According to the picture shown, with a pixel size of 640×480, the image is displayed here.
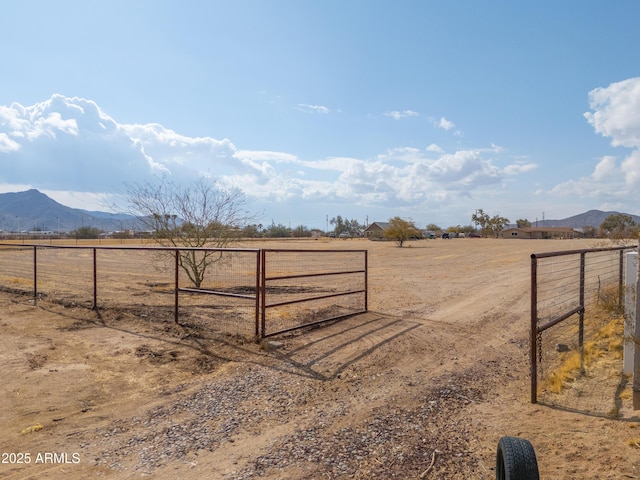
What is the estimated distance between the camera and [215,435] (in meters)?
4.41

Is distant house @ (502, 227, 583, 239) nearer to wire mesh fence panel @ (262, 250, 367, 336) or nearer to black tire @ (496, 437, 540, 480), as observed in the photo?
wire mesh fence panel @ (262, 250, 367, 336)

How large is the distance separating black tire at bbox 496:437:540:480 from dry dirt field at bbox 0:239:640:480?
755mm

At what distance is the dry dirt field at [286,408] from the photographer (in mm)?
3846

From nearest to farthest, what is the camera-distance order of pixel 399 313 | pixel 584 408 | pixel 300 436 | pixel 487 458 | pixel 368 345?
pixel 487 458 → pixel 300 436 → pixel 584 408 → pixel 368 345 → pixel 399 313

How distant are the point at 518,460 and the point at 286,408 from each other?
2765mm

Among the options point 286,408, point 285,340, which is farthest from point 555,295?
point 286,408

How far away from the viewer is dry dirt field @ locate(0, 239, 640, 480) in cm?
385

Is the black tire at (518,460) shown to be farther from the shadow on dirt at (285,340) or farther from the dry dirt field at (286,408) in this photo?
the shadow on dirt at (285,340)

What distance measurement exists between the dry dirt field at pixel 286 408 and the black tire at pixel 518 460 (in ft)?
2.48

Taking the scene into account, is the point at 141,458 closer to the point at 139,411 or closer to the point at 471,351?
the point at 139,411

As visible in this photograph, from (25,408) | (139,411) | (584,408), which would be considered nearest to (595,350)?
(584,408)

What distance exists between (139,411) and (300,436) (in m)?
1.93

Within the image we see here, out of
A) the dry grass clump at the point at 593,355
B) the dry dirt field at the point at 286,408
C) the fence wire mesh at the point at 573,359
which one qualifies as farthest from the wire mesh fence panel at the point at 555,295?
the dry dirt field at the point at 286,408

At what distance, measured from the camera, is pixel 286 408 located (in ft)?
16.7
